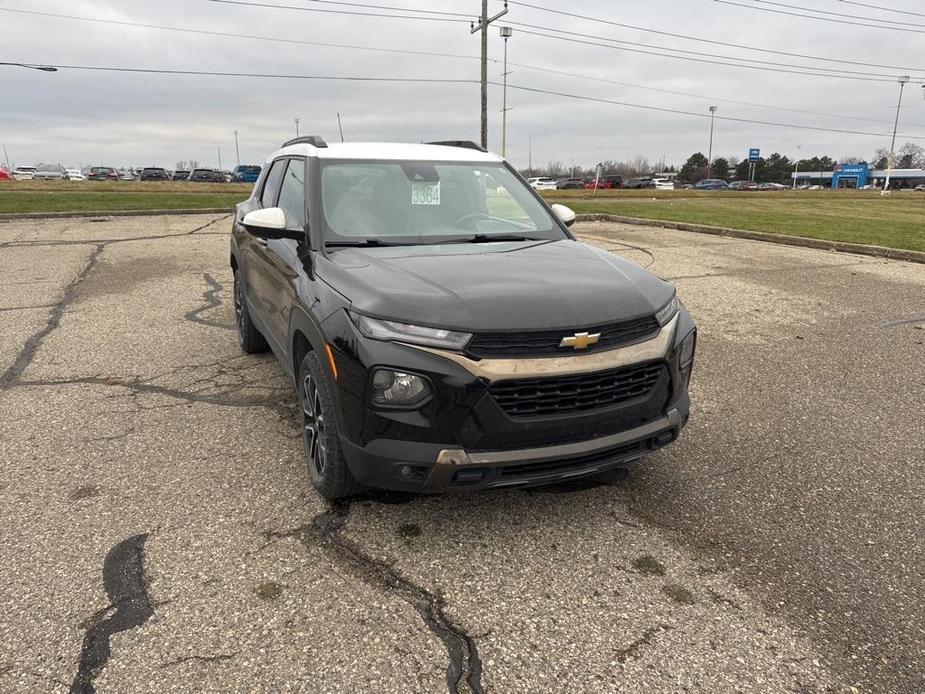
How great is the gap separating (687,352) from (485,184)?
1.93 m

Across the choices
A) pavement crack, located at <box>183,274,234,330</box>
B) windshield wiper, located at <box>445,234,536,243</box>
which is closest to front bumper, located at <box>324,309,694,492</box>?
windshield wiper, located at <box>445,234,536,243</box>

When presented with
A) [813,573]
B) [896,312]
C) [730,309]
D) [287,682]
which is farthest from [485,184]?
[896,312]

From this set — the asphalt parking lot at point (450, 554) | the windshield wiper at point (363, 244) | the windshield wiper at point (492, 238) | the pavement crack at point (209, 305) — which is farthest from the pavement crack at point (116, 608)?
the pavement crack at point (209, 305)

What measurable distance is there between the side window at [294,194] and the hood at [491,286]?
0.63 meters

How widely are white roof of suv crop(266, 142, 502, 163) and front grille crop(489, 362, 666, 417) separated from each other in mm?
2221

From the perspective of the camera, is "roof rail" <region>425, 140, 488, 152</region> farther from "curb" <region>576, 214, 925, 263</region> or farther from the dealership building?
the dealership building

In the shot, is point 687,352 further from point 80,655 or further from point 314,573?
point 80,655

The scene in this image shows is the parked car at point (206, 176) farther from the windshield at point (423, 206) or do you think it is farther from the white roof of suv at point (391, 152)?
the windshield at point (423, 206)

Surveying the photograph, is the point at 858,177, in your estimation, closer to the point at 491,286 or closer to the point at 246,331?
the point at 246,331

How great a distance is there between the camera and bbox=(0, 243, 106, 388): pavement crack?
5164 mm

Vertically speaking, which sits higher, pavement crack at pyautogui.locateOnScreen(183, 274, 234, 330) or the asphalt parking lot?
pavement crack at pyautogui.locateOnScreen(183, 274, 234, 330)

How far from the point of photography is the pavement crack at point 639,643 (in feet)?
7.52

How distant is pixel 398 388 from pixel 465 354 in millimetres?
305

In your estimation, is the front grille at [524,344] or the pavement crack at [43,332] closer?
the front grille at [524,344]
